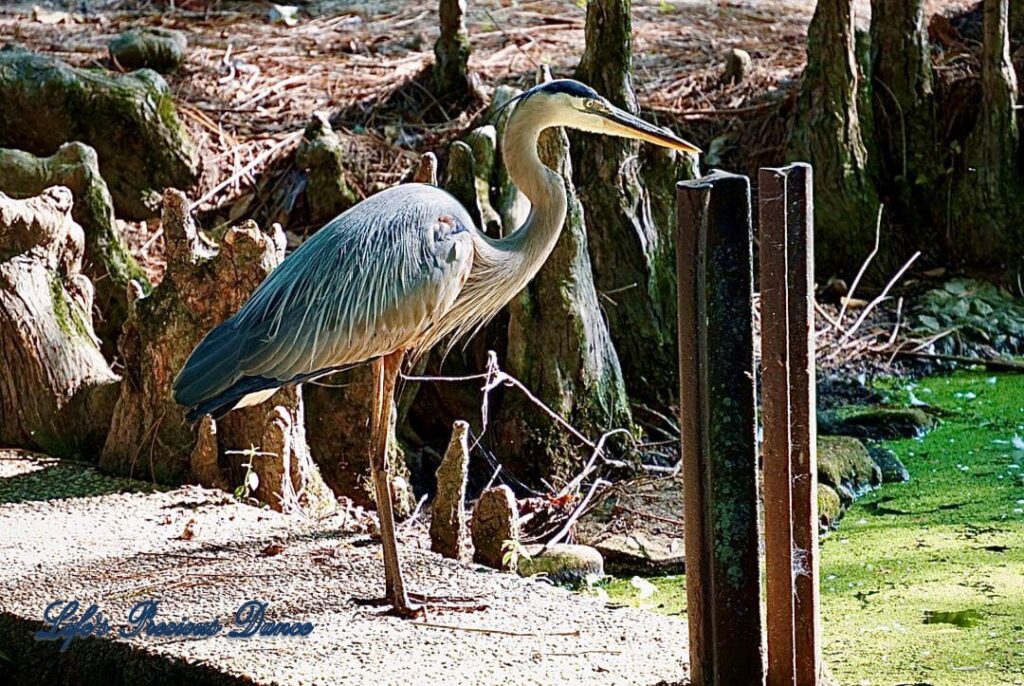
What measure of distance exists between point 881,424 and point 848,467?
82 centimetres

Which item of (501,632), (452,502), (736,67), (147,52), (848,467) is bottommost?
(848,467)

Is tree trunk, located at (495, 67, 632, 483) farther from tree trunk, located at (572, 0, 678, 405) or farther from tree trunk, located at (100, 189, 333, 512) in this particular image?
tree trunk, located at (100, 189, 333, 512)

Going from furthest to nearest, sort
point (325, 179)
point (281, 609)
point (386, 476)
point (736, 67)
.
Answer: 1. point (736, 67)
2. point (325, 179)
3. point (386, 476)
4. point (281, 609)

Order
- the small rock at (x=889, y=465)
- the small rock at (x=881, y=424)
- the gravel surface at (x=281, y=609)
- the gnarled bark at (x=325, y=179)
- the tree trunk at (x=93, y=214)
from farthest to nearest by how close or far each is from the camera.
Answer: the gnarled bark at (x=325, y=179) < the small rock at (x=881, y=424) < the tree trunk at (x=93, y=214) < the small rock at (x=889, y=465) < the gravel surface at (x=281, y=609)

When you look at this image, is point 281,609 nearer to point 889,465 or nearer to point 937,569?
point 937,569

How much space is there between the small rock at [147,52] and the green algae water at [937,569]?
587 cm

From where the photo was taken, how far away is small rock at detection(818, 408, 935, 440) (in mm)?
6930

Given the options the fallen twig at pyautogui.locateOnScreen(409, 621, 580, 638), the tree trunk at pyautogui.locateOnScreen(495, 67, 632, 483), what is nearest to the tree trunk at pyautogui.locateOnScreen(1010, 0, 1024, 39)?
the tree trunk at pyautogui.locateOnScreen(495, 67, 632, 483)

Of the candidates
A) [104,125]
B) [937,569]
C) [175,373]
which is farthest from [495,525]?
[104,125]

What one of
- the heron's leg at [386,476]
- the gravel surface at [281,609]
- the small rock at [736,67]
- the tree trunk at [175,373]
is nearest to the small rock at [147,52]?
the small rock at [736,67]

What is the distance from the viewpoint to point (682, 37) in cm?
1078

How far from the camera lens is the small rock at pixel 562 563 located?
525 centimetres

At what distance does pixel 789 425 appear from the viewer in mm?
3490

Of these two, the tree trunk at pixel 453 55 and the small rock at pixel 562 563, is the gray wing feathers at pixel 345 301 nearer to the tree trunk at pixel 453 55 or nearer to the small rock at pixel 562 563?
the small rock at pixel 562 563
